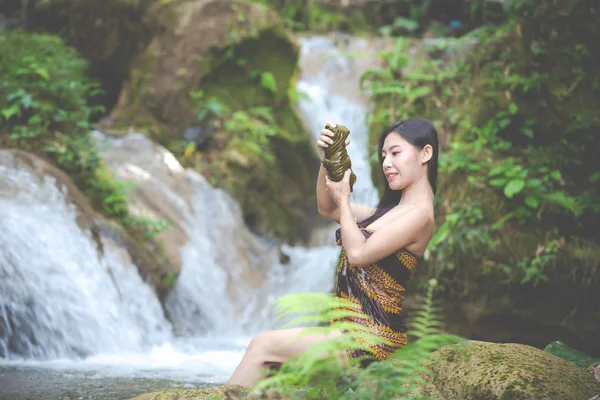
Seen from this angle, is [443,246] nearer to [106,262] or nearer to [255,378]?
[106,262]

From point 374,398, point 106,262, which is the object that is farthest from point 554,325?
point 374,398

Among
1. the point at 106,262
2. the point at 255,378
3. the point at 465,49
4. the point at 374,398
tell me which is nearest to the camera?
the point at 374,398

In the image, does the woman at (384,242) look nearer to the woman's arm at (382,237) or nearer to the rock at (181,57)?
the woman's arm at (382,237)

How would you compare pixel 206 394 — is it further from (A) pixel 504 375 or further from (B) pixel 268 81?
(B) pixel 268 81

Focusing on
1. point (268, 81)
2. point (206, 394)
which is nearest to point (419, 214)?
point (206, 394)

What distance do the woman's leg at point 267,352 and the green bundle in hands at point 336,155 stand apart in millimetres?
815

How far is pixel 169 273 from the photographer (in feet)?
25.3

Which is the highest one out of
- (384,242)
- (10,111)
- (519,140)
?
(10,111)

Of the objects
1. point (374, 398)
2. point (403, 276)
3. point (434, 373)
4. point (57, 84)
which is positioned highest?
point (57, 84)

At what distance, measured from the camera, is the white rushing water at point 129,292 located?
549 cm

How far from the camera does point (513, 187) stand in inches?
279

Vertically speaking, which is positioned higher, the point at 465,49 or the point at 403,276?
the point at 465,49

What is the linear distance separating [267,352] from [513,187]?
5.10 meters

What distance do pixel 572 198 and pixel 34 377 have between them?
19.6ft
